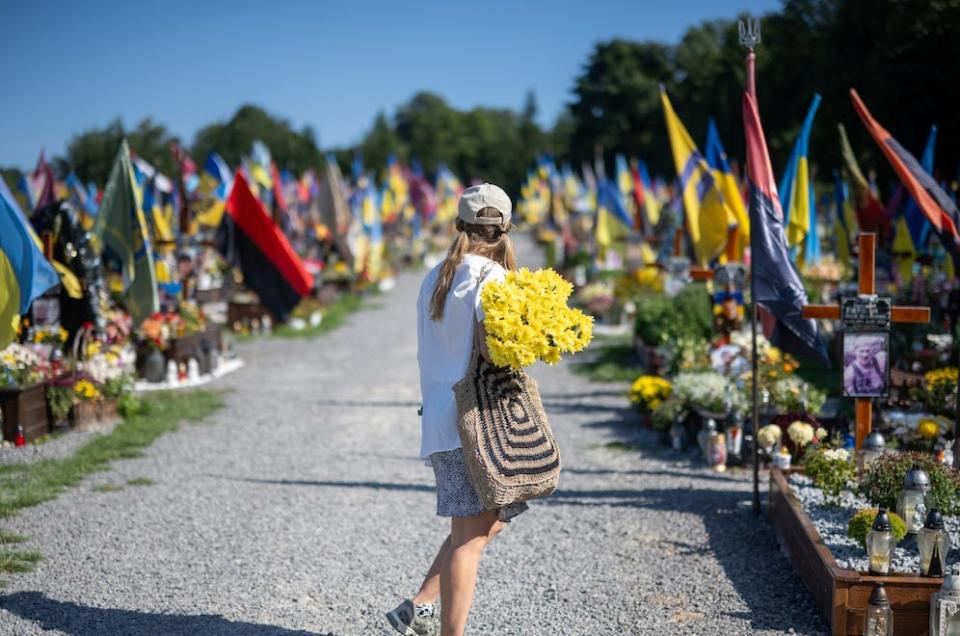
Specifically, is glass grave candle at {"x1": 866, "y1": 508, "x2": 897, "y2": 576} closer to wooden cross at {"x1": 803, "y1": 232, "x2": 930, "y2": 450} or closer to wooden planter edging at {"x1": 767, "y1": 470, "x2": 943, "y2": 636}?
wooden planter edging at {"x1": 767, "y1": 470, "x2": 943, "y2": 636}

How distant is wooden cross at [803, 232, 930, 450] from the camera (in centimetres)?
649

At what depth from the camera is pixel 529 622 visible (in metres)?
5.08

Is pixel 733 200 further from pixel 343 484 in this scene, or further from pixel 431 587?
pixel 431 587

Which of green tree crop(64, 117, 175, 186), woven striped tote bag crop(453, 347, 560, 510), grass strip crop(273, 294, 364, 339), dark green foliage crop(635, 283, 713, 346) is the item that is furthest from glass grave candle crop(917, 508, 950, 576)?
green tree crop(64, 117, 175, 186)

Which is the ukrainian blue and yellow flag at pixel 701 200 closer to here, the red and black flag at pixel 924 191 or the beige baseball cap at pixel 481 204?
the red and black flag at pixel 924 191

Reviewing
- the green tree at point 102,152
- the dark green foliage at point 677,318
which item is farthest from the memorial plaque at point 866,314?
the green tree at point 102,152

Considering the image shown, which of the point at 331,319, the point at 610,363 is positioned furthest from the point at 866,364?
the point at 331,319

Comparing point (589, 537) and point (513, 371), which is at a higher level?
point (513, 371)

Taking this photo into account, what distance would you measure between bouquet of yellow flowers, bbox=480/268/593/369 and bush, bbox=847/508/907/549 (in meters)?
2.26

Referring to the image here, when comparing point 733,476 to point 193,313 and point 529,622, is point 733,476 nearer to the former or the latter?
point 529,622

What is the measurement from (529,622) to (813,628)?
1.38 metres

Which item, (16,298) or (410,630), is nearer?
(410,630)

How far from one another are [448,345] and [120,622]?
2386 millimetres

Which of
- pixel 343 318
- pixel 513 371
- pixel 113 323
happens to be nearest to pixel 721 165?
pixel 113 323
